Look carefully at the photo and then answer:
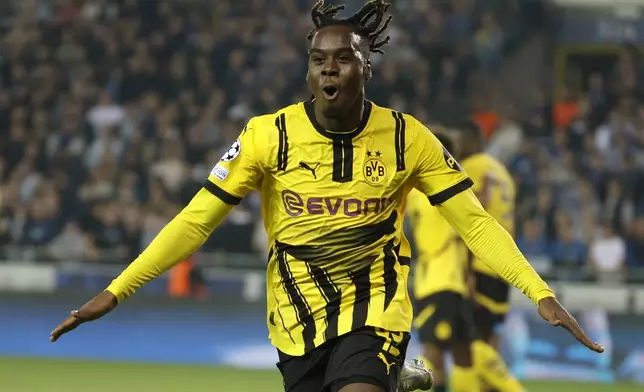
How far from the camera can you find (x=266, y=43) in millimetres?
18625

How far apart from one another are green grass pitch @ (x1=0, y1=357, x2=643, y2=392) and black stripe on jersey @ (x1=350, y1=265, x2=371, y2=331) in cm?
697

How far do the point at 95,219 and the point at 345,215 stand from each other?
10778 millimetres

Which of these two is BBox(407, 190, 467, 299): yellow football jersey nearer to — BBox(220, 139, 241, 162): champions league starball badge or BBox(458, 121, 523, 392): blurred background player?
BBox(458, 121, 523, 392): blurred background player

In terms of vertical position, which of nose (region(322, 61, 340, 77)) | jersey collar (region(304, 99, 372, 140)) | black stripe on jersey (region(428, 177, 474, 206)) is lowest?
black stripe on jersey (region(428, 177, 474, 206))

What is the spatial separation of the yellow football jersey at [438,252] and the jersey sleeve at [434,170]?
146 inches

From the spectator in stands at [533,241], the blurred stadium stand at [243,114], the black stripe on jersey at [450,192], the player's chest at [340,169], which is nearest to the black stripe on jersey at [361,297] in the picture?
the player's chest at [340,169]

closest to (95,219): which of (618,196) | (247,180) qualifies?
(618,196)

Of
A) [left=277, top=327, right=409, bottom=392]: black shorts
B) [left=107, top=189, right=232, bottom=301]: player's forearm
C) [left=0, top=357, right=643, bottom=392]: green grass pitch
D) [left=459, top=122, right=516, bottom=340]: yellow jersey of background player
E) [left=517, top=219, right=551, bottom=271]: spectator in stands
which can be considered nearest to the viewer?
[left=277, top=327, right=409, bottom=392]: black shorts

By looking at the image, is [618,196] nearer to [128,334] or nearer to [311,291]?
[128,334]

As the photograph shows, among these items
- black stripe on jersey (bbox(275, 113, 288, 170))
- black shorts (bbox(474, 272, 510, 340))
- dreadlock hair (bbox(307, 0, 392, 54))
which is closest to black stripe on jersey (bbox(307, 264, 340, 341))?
black stripe on jersey (bbox(275, 113, 288, 170))

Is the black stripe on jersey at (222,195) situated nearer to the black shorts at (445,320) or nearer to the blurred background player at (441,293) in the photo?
the blurred background player at (441,293)

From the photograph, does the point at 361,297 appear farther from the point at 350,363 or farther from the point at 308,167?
the point at 308,167

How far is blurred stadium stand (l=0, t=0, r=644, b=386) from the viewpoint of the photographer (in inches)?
578

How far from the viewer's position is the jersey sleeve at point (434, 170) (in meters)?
5.69
